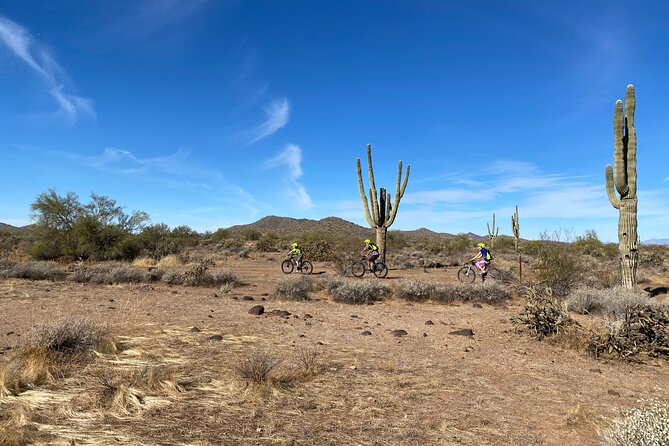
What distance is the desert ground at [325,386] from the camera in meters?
3.81

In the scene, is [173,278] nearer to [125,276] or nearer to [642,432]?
[125,276]

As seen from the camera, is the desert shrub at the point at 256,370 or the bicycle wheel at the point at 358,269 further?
the bicycle wheel at the point at 358,269

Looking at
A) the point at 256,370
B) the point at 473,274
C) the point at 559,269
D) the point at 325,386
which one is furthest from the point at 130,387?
the point at 473,274

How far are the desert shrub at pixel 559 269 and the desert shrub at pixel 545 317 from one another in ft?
20.3

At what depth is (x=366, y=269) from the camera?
19.2 meters

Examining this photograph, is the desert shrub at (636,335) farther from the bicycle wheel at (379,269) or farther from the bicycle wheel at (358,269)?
the bicycle wheel at (358,269)

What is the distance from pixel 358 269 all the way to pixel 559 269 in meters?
8.25

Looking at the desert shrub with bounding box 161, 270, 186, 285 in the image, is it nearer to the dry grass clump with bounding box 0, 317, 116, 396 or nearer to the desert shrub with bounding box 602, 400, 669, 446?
the dry grass clump with bounding box 0, 317, 116, 396

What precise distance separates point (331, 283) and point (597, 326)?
752cm

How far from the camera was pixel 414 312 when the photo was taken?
10641 millimetres

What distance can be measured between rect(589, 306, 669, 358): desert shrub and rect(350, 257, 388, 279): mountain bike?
1211 centimetres

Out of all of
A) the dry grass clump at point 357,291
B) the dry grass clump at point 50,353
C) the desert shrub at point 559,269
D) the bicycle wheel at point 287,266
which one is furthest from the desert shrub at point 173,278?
the desert shrub at point 559,269

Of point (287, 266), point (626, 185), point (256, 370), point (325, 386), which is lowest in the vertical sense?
point (325, 386)

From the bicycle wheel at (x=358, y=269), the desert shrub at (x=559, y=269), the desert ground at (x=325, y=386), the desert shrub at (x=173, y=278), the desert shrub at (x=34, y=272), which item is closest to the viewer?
the desert ground at (x=325, y=386)
